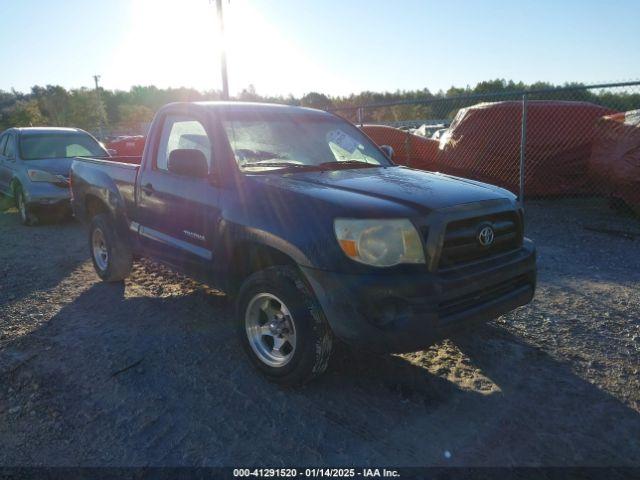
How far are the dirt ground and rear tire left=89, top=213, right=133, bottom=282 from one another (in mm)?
326

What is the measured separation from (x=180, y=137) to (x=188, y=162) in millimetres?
841

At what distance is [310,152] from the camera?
13.1 ft

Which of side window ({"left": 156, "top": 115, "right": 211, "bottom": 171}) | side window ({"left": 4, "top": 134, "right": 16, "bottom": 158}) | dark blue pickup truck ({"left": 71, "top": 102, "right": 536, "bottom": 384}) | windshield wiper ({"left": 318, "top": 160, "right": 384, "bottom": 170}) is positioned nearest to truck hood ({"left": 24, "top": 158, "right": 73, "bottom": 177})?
side window ({"left": 4, "top": 134, "right": 16, "bottom": 158})

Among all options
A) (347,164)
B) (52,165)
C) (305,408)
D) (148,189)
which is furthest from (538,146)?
(52,165)

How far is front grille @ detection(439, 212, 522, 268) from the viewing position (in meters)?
2.87

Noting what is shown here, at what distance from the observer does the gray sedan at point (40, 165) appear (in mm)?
8789

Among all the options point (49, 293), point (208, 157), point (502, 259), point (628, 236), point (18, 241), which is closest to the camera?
point (502, 259)

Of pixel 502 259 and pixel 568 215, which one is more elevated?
pixel 502 259

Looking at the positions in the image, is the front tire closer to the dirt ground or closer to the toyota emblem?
the dirt ground

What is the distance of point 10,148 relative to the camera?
9.67 m

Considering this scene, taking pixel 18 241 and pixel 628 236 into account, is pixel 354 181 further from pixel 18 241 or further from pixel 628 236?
pixel 18 241

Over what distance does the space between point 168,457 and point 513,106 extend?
8.90 meters

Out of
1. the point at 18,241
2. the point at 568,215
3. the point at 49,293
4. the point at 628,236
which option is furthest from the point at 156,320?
the point at 568,215

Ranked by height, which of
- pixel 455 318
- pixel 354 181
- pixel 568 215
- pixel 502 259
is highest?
pixel 354 181
